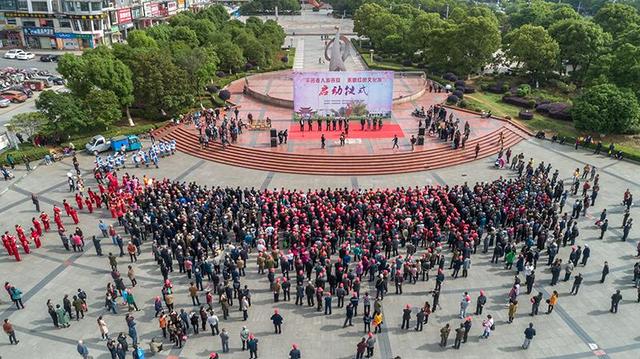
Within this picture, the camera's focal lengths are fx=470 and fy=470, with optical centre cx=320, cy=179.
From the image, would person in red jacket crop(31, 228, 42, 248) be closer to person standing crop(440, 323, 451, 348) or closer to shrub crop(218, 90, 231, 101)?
person standing crop(440, 323, 451, 348)

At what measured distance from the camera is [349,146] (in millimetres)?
34375

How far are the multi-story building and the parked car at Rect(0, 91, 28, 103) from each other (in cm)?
2465

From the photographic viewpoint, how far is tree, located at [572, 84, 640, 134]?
35.9 m

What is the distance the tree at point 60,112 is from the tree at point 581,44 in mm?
48649

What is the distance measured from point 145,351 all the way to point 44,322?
4754 mm

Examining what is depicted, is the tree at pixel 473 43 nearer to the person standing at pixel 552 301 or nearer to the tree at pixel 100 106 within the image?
the tree at pixel 100 106

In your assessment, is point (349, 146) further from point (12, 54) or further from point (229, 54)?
point (12, 54)

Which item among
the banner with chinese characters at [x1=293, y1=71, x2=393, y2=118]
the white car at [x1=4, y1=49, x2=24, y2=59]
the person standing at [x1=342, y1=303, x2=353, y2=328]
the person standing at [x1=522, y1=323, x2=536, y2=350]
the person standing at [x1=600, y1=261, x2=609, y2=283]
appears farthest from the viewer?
the white car at [x1=4, y1=49, x2=24, y2=59]

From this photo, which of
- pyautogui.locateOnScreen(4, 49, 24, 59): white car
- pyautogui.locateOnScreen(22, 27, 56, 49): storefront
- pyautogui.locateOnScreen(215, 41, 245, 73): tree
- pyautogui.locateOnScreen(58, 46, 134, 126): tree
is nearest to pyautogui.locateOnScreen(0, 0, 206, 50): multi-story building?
pyautogui.locateOnScreen(22, 27, 56, 49): storefront

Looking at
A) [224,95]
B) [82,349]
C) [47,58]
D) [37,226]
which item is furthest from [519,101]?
[47,58]

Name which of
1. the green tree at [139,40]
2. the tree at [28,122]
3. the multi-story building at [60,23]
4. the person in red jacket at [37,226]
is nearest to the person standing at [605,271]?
the person in red jacket at [37,226]

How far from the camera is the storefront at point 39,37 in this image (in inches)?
2894

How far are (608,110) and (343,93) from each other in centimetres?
2037

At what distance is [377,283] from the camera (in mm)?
18797
